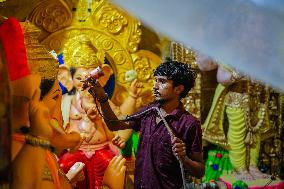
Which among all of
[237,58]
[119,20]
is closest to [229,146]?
[119,20]

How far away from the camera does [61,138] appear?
2.12m

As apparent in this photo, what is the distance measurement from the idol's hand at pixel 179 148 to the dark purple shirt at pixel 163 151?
9 centimetres

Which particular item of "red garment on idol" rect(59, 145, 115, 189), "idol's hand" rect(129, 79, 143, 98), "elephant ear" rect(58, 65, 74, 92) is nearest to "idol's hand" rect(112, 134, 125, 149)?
"red garment on idol" rect(59, 145, 115, 189)

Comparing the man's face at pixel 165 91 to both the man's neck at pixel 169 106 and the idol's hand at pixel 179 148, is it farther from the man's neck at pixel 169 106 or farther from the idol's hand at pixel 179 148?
the idol's hand at pixel 179 148

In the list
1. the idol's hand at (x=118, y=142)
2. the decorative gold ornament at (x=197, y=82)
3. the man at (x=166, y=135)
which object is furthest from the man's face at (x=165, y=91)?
the decorative gold ornament at (x=197, y=82)

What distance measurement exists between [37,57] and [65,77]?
3.47 feet

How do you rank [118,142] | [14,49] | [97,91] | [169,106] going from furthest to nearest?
[118,142] < [169,106] < [97,91] < [14,49]

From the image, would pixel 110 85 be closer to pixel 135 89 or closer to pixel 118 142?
pixel 135 89

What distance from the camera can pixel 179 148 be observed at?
7.28 feet

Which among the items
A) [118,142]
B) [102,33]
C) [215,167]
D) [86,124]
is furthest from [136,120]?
[215,167]

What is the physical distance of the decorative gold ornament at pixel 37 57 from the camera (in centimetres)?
195

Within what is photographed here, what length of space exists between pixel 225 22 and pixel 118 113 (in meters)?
2.25

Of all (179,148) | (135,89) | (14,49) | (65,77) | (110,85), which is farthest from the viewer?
(110,85)

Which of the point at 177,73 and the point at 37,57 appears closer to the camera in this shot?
the point at 37,57
